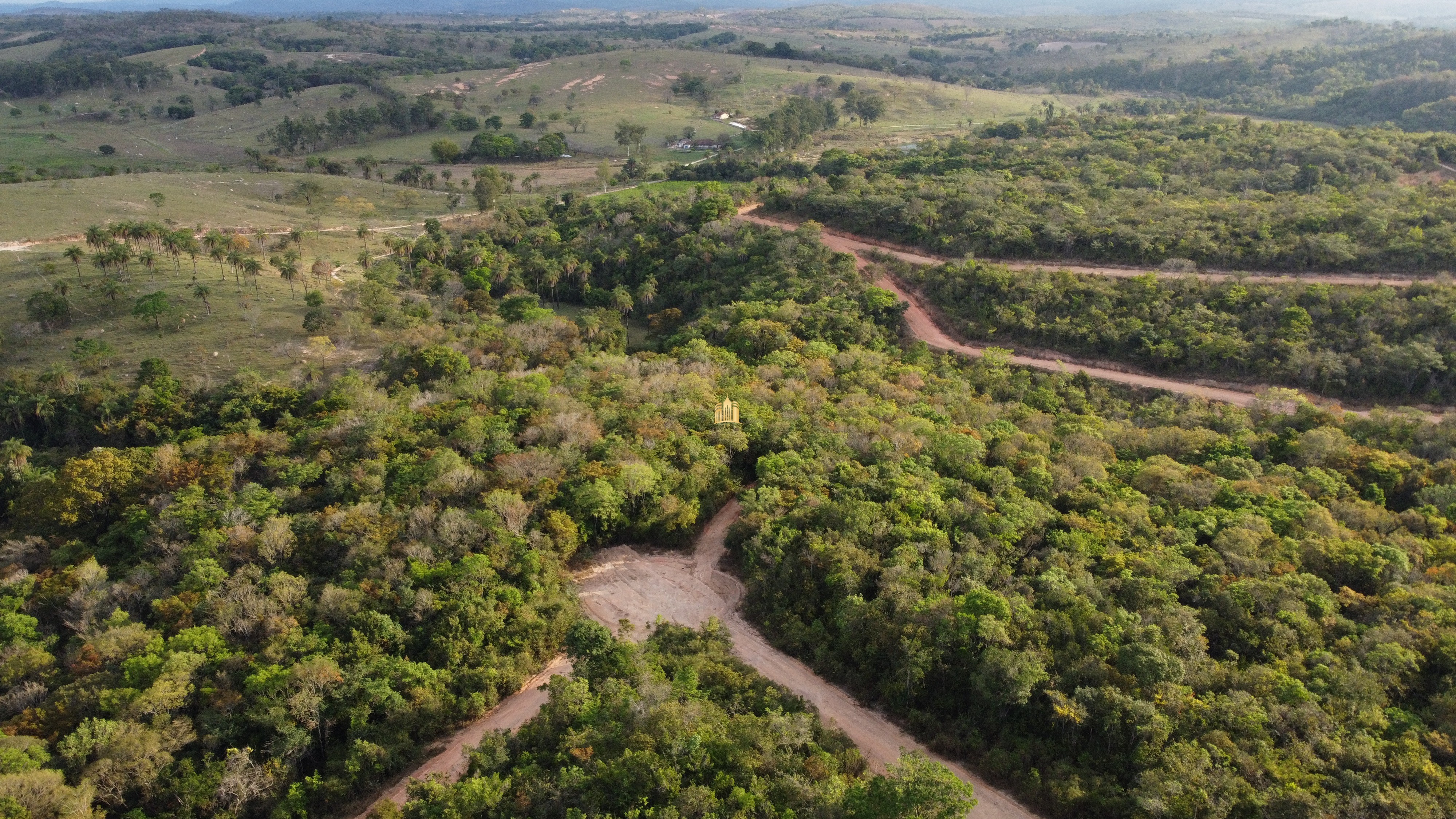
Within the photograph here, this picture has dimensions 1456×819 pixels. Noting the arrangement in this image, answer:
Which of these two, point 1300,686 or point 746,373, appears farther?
point 746,373

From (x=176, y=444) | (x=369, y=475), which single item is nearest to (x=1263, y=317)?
(x=369, y=475)

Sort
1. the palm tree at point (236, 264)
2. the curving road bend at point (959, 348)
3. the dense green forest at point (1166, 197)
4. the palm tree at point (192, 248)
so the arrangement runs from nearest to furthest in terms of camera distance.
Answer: the curving road bend at point (959, 348) → the dense green forest at point (1166, 197) → the palm tree at point (192, 248) → the palm tree at point (236, 264)

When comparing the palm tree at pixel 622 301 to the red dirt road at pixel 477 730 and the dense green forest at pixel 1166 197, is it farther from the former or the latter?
the red dirt road at pixel 477 730

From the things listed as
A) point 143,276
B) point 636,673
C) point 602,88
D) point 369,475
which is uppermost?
point 602,88

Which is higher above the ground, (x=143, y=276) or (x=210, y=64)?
(x=210, y=64)

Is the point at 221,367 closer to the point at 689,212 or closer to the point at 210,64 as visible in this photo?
the point at 689,212
